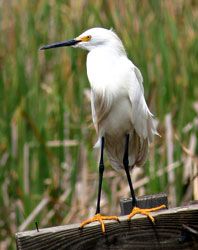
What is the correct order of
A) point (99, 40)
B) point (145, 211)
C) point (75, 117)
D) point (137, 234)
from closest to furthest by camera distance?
point (137, 234)
point (145, 211)
point (99, 40)
point (75, 117)

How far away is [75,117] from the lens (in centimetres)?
328

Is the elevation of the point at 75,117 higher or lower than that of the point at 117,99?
lower

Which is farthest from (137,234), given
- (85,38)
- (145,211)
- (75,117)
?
(75,117)

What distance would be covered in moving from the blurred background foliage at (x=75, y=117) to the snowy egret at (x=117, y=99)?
53 cm

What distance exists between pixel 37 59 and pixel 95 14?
0.38 meters

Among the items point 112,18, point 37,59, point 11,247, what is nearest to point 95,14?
point 112,18

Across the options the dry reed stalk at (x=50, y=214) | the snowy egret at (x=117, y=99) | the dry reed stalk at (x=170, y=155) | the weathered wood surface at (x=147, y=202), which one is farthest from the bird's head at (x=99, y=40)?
the dry reed stalk at (x=50, y=214)

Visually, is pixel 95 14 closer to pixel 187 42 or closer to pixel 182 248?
pixel 187 42

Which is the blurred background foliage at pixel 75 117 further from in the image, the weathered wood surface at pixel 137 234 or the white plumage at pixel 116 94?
the weathered wood surface at pixel 137 234

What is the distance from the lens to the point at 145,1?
3.83 meters

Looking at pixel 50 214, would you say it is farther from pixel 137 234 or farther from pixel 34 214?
pixel 137 234

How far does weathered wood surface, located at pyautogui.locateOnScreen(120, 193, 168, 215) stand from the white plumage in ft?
1.23

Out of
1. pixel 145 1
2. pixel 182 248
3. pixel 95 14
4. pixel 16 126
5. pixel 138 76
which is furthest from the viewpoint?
pixel 145 1

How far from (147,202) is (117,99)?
479 mm
